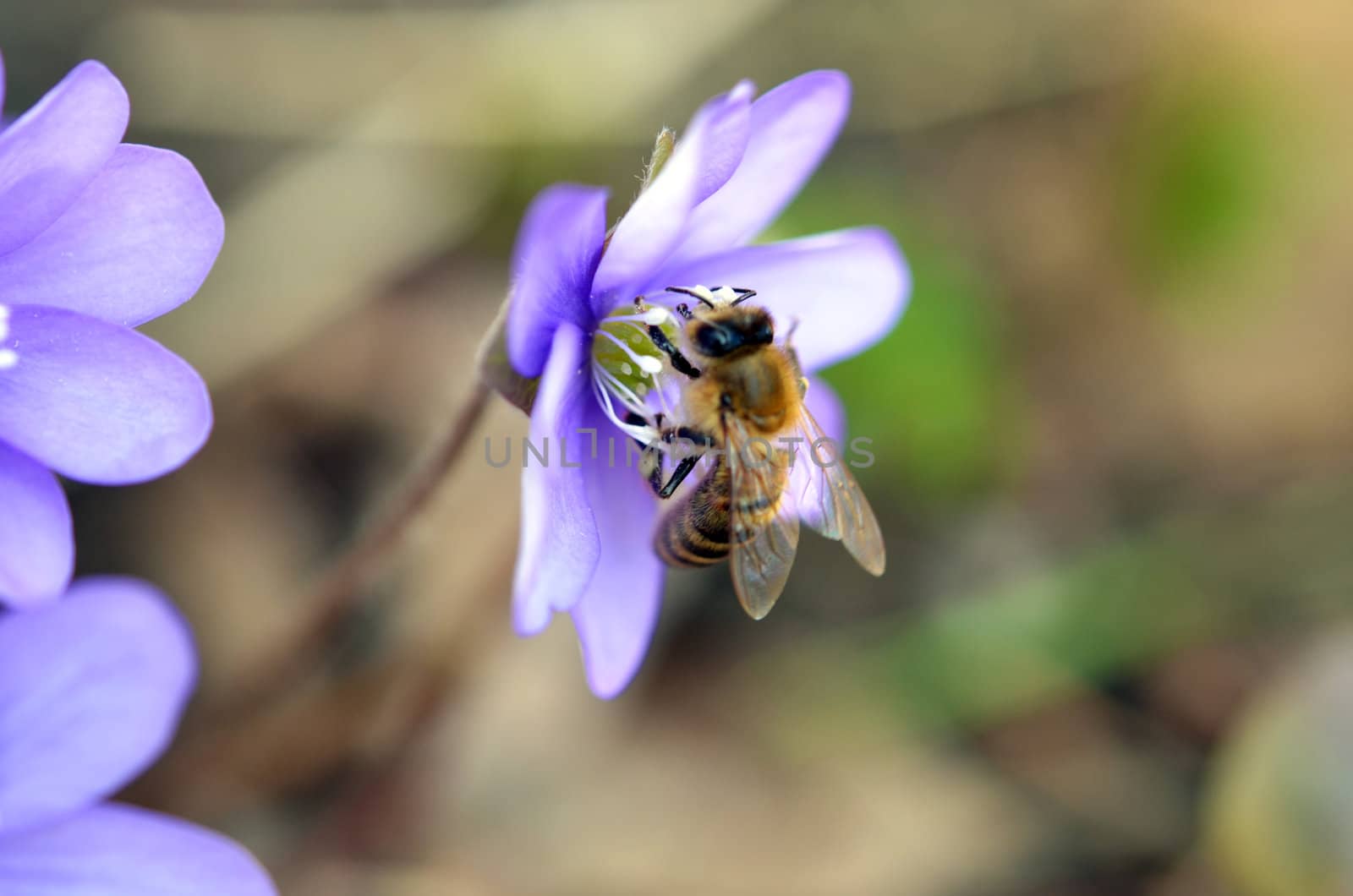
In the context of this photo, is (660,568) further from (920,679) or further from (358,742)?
(920,679)

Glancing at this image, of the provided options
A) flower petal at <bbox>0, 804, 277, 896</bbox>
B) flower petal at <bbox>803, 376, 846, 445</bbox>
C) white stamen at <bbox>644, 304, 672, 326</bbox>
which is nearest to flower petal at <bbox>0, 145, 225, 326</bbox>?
white stamen at <bbox>644, 304, 672, 326</bbox>

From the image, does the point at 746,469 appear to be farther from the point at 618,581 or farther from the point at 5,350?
the point at 5,350

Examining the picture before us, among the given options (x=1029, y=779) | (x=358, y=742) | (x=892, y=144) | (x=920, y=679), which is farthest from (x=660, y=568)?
(x=892, y=144)

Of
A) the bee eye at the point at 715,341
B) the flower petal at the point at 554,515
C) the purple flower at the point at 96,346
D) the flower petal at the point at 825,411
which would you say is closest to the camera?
the flower petal at the point at 554,515

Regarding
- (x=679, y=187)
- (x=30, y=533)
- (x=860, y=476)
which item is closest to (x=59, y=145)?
(x=30, y=533)

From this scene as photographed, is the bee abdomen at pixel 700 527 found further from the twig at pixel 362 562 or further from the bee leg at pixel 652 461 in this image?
the twig at pixel 362 562

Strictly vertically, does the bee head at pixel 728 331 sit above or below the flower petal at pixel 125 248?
above

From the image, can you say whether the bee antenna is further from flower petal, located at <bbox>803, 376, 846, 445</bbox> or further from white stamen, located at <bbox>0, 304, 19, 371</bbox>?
white stamen, located at <bbox>0, 304, 19, 371</bbox>

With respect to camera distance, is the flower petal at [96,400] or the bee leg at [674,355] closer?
the flower petal at [96,400]

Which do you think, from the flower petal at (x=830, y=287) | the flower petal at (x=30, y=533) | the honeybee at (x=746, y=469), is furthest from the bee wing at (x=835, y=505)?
the flower petal at (x=30, y=533)
